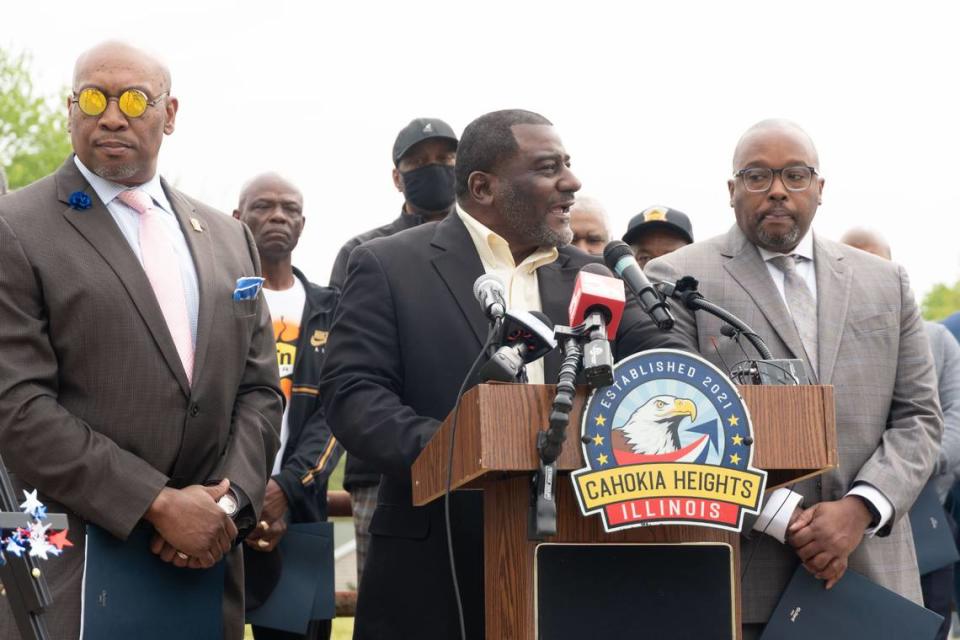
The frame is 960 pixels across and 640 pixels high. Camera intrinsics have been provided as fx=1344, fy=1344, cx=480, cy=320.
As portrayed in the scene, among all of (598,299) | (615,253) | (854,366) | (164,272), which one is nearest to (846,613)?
(854,366)

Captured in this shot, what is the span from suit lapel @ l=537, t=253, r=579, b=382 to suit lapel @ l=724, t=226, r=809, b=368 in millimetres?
703

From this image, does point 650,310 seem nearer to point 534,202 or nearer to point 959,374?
point 534,202

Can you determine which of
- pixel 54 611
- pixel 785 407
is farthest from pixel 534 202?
pixel 54 611

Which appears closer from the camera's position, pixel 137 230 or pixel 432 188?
pixel 137 230

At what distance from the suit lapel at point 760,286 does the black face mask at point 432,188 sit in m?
1.78

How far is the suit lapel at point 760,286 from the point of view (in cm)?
464

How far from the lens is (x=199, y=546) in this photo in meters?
4.01

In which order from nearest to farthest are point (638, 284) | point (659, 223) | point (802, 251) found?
point (638, 284) < point (802, 251) < point (659, 223)

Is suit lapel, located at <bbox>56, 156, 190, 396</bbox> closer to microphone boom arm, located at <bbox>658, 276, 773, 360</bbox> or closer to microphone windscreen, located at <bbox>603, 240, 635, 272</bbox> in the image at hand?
microphone windscreen, located at <bbox>603, 240, 635, 272</bbox>

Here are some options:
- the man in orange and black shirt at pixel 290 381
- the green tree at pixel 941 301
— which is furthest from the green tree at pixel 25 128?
the green tree at pixel 941 301

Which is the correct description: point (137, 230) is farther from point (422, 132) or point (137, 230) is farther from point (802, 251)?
point (802, 251)

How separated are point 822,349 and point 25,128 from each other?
34971 millimetres

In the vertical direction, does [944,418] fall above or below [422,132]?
below

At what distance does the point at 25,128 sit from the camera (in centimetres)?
3647
